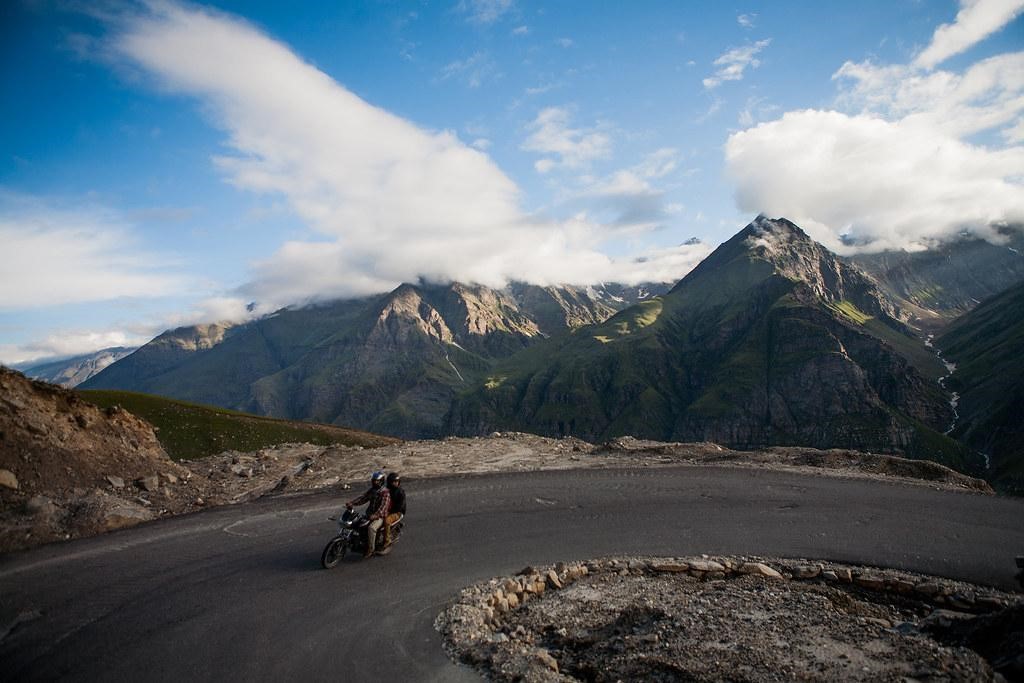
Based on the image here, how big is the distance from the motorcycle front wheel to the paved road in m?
0.31

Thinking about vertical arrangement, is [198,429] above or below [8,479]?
below

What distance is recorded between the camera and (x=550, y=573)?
486 inches

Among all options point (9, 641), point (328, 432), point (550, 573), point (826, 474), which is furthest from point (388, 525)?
point (328, 432)

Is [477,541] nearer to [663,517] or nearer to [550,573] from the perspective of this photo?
Answer: [550,573]

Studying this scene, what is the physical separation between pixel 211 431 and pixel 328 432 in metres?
15.7

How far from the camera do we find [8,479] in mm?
16891

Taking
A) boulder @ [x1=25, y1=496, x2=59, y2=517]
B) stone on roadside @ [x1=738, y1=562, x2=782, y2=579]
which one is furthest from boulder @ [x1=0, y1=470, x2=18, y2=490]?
stone on roadside @ [x1=738, y1=562, x2=782, y2=579]

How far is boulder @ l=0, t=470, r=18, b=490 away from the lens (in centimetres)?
1670

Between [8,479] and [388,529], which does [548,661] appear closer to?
[388,529]

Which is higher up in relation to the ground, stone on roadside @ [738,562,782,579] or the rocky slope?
the rocky slope

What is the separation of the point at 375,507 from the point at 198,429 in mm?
39692

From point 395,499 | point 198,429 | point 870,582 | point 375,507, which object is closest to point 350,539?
point 375,507

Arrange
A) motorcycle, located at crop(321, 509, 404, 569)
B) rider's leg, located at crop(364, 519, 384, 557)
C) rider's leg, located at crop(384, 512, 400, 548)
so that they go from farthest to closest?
1. rider's leg, located at crop(384, 512, 400, 548)
2. rider's leg, located at crop(364, 519, 384, 557)
3. motorcycle, located at crop(321, 509, 404, 569)

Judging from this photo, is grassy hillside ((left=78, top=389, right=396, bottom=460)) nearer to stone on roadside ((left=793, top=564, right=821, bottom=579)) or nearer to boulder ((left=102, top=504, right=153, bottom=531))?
boulder ((left=102, top=504, right=153, bottom=531))
